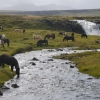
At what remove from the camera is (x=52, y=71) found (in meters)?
47.8

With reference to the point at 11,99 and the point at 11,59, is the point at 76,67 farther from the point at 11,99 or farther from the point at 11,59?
the point at 11,99

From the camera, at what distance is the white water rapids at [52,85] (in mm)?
32688

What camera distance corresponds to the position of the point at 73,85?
3794 centimetres

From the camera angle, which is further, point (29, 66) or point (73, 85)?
point (29, 66)

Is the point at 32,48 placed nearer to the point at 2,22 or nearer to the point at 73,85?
the point at 73,85

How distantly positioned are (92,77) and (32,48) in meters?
40.5

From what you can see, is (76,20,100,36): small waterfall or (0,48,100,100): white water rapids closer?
(0,48,100,100): white water rapids

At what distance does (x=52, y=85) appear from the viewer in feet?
124

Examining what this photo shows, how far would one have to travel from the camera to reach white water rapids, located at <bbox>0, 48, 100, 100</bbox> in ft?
107

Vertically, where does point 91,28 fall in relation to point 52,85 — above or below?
above

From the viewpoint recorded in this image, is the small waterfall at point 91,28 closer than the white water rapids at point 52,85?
No

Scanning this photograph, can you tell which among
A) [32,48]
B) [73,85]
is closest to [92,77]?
[73,85]

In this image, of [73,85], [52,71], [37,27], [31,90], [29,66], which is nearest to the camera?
[31,90]

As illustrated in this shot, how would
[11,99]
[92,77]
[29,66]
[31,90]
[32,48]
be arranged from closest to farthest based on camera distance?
[11,99] < [31,90] < [92,77] < [29,66] < [32,48]
